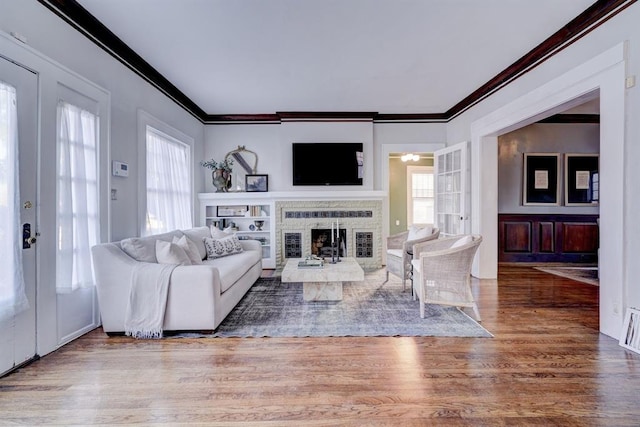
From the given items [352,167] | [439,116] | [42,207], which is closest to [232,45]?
[42,207]

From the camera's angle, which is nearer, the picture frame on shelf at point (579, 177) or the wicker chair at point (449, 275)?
the wicker chair at point (449, 275)

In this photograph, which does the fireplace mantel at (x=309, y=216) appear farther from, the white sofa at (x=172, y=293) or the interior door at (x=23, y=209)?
the interior door at (x=23, y=209)

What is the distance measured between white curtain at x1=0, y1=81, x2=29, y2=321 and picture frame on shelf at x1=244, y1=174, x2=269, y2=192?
12.5 ft

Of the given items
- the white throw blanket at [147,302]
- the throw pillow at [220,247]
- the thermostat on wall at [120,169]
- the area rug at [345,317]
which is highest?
the thermostat on wall at [120,169]

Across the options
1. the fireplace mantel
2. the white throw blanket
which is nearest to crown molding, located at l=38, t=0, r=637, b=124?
the fireplace mantel

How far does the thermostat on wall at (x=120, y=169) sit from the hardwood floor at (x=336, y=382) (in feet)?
5.18

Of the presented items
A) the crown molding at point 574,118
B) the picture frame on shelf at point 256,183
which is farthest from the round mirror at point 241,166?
the crown molding at point 574,118

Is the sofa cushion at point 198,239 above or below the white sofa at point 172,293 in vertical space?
above

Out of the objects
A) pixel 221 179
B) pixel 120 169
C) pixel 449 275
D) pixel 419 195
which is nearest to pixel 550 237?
pixel 419 195

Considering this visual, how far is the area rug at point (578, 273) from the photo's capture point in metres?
4.72

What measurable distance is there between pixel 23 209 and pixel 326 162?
13.9ft

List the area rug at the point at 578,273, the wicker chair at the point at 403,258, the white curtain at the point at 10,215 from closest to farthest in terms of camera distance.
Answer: the white curtain at the point at 10,215 → the wicker chair at the point at 403,258 → the area rug at the point at 578,273

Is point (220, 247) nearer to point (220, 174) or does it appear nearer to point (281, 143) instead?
point (220, 174)

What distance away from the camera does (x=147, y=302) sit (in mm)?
2773
